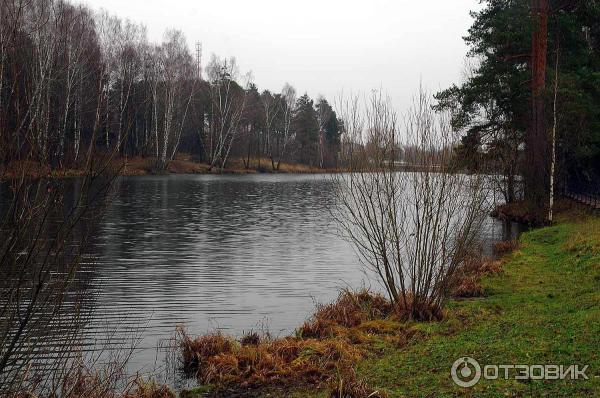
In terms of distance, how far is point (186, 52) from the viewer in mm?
65875

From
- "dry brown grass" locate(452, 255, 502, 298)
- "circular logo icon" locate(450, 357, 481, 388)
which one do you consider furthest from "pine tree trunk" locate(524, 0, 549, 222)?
"circular logo icon" locate(450, 357, 481, 388)

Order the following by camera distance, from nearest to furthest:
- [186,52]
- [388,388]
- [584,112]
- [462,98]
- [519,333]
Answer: [388,388] → [519,333] → [584,112] → [462,98] → [186,52]

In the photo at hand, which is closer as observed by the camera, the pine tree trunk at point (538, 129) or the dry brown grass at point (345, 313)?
the dry brown grass at point (345, 313)

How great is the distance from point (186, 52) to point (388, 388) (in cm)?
6449

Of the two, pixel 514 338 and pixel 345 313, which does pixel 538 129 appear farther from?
pixel 514 338

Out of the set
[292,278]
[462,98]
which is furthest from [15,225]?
[462,98]

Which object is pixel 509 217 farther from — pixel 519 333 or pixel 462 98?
pixel 519 333

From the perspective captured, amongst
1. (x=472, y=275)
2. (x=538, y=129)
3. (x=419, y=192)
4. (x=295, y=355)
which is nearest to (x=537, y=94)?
(x=538, y=129)

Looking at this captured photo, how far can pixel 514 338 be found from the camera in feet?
25.6

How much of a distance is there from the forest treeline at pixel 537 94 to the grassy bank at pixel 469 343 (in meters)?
10.9

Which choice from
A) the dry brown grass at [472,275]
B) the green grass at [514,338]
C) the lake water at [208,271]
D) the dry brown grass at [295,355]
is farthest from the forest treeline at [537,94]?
the dry brown grass at [295,355]

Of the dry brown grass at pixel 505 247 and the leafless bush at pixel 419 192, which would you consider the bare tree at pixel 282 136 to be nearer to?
the dry brown grass at pixel 505 247

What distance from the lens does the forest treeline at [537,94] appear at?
23.2m

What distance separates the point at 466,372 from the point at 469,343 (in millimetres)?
1315
